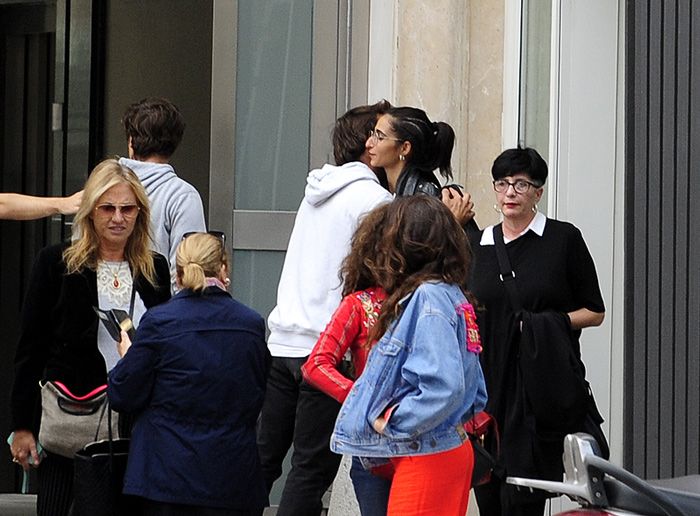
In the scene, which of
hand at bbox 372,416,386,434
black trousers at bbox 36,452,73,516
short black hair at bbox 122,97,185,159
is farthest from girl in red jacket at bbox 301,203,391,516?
short black hair at bbox 122,97,185,159

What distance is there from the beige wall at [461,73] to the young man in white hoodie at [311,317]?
1397 millimetres

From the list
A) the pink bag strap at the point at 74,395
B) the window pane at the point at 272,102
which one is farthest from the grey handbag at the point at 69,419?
the window pane at the point at 272,102

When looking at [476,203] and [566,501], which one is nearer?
[566,501]

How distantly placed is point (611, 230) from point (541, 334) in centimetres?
126

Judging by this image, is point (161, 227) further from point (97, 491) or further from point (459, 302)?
point (459, 302)

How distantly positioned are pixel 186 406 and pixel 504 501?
4.72ft

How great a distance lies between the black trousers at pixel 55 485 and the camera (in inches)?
228

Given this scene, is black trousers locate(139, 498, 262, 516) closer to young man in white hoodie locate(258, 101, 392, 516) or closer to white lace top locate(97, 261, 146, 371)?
white lace top locate(97, 261, 146, 371)

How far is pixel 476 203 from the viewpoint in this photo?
7773mm

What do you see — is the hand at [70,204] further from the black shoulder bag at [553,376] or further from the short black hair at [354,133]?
the black shoulder bag at [553,376]

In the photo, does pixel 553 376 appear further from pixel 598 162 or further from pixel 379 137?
pixel 598 162

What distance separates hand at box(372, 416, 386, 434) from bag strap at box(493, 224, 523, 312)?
157 cm

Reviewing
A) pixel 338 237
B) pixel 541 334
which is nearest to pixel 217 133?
pixel 338 237

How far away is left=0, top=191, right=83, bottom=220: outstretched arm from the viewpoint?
6.11 m
